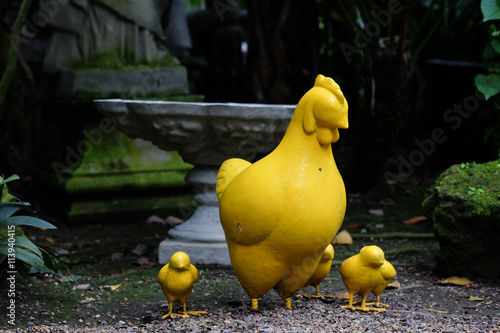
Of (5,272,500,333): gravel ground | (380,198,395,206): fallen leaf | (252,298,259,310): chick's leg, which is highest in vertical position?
(380,198,395,206): fallen leaf

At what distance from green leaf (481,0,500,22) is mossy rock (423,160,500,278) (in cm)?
96

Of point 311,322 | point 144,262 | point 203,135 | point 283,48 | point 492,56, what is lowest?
point 311,322

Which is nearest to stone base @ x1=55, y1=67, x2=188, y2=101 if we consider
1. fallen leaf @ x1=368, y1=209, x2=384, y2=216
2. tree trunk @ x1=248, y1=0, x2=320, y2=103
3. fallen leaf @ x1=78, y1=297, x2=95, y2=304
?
tree trunk @ x1=248, y1=0, x2=320, y2=103

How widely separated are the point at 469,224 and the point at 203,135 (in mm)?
1559

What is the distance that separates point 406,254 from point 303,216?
182 centimetres

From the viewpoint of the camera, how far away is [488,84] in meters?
3.96

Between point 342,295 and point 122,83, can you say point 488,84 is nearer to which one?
point 342,295

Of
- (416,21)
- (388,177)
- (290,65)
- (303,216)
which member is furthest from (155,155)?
(416,21)

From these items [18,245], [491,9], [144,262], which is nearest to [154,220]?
[144,262]

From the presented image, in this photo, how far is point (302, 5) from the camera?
571 centimetres

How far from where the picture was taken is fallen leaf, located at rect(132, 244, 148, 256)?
3.98m

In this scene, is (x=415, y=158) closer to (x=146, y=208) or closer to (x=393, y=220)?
(x=393, y=220)

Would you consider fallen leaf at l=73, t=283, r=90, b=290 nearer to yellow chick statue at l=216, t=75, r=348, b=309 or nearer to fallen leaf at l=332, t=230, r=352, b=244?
yellow chick statue at l=216, t=75, r=348, b=309

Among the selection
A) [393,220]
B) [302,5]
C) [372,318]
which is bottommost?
[372,318]
